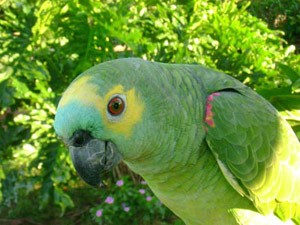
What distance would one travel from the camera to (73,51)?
1981 mm

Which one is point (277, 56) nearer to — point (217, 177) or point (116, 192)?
point (116, 192)

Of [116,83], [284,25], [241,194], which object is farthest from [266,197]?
[284,25]

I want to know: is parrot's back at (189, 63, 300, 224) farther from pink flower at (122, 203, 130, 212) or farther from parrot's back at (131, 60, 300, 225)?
pink flower at (122, 203, 130, 212)

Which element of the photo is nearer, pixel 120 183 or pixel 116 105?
pixel 116 105

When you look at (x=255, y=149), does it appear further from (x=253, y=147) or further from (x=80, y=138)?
(x=80, y=138)

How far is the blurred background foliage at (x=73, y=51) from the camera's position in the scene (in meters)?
1.87

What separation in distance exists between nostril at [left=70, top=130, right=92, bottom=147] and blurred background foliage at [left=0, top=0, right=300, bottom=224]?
1030 mm

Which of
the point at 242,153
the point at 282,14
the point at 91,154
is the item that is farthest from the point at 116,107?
the point at 282,14

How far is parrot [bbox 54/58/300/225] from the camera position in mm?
819

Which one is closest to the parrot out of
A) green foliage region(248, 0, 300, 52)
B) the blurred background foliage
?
the blurred background foliage

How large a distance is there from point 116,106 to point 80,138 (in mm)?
92

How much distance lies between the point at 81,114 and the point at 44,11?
3.98 ft

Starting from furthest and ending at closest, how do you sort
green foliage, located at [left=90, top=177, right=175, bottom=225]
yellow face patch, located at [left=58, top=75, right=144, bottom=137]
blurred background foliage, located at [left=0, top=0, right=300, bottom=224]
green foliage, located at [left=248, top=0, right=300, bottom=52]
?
green foliage, located at [left=248, top=0, right=300, bottom=52], green foliage, located at [left=90, top=177, right=175, bottom=225], blurred background foliage, located at [left=0, top=0, right=300, bottom=224], yellow face patch, located at [left=58, top=75, right=144, bottom=137]

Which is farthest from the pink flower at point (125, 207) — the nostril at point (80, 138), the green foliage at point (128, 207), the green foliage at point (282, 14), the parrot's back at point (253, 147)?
the green foliage at point (282, 14)
